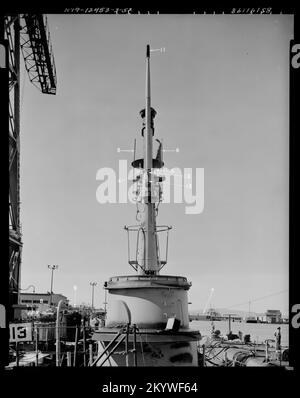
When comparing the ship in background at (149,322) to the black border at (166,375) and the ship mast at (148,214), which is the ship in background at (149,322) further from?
the black border at (166,375)

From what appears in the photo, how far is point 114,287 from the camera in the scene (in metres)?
14.6

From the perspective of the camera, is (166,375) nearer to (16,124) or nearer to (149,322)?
(149,322)

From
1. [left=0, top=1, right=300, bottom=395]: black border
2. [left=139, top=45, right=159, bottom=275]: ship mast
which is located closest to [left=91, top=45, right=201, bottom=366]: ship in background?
[left=139, top=45, right=159, bottom=275]: ship mast

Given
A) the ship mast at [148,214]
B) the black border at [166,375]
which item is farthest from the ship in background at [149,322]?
the black border at [166,375]

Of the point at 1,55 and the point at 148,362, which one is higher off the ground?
the point at 1,55

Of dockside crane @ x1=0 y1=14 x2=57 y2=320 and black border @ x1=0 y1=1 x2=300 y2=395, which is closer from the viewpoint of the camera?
black border @ x1=0 y1=1 x2=300 y2=395

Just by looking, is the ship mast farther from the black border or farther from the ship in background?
the black border

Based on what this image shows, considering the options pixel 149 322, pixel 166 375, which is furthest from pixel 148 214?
pixel 166 375

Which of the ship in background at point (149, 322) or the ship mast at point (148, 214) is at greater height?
the ship mast at point (148, 214)

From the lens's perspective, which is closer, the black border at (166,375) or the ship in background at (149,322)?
the black border at (166,375)
